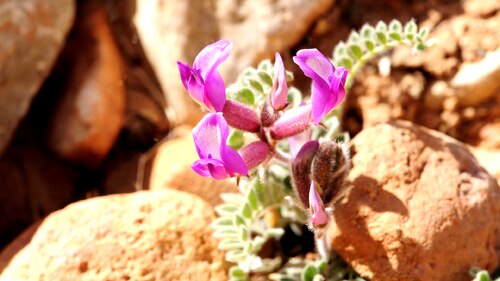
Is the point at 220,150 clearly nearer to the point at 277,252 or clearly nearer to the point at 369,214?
the point at 369,214

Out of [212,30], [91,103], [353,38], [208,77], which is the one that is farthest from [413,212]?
[91,103]

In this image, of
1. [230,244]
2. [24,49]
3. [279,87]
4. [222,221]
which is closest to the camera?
[279,87]

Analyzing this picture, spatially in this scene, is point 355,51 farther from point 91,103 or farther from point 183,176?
point 91,103

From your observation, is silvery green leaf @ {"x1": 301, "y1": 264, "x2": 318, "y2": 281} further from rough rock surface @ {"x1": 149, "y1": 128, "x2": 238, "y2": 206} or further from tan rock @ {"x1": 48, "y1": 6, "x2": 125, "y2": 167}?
tan rock @ {"x1": 48, "y1": 6, "x2": 125, "y2": 167}

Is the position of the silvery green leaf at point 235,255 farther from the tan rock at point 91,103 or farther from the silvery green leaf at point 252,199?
the tan rock at point 91,103

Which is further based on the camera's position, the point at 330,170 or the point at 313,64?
the point at 330,170

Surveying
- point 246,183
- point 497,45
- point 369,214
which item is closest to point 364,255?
point 369,214
